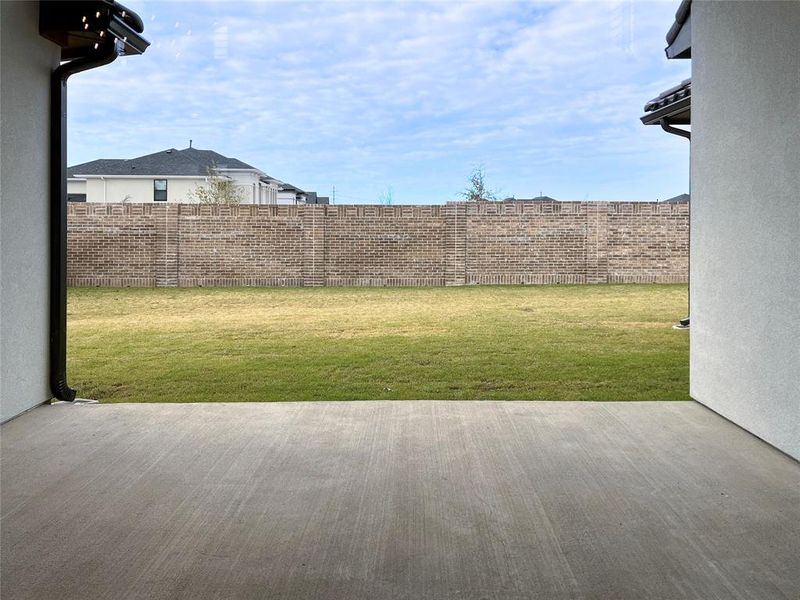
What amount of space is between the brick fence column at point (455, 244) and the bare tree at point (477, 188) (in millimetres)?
12049

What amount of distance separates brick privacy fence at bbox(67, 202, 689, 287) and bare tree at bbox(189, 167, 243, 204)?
10.7 meters

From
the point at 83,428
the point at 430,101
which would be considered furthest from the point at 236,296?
the point at 430,101

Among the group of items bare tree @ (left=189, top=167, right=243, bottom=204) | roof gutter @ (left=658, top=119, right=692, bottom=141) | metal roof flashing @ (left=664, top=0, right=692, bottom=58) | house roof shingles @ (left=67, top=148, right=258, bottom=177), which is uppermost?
house roof shingles @ (left=67, top=148, right=258, bottom=177)

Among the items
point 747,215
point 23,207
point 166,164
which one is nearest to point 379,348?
point 23,207

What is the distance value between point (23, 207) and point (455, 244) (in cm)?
1181

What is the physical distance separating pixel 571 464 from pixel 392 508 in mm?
975

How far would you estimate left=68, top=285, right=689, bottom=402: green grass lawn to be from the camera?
17.7 feet

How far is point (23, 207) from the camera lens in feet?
13.8

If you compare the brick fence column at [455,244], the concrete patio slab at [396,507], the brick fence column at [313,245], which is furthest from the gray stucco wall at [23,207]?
the brick fence column at [455,244]

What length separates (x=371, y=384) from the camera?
557 cm

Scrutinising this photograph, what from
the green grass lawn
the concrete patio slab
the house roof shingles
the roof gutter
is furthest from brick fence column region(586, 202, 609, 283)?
the house roof shingles

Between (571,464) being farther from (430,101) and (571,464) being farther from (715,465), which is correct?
(430,101)

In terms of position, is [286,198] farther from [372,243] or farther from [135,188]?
[372,243]

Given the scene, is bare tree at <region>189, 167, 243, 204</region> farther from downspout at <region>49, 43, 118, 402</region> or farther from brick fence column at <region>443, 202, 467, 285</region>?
downspout at <region>49, 43, 118, 402</region>
